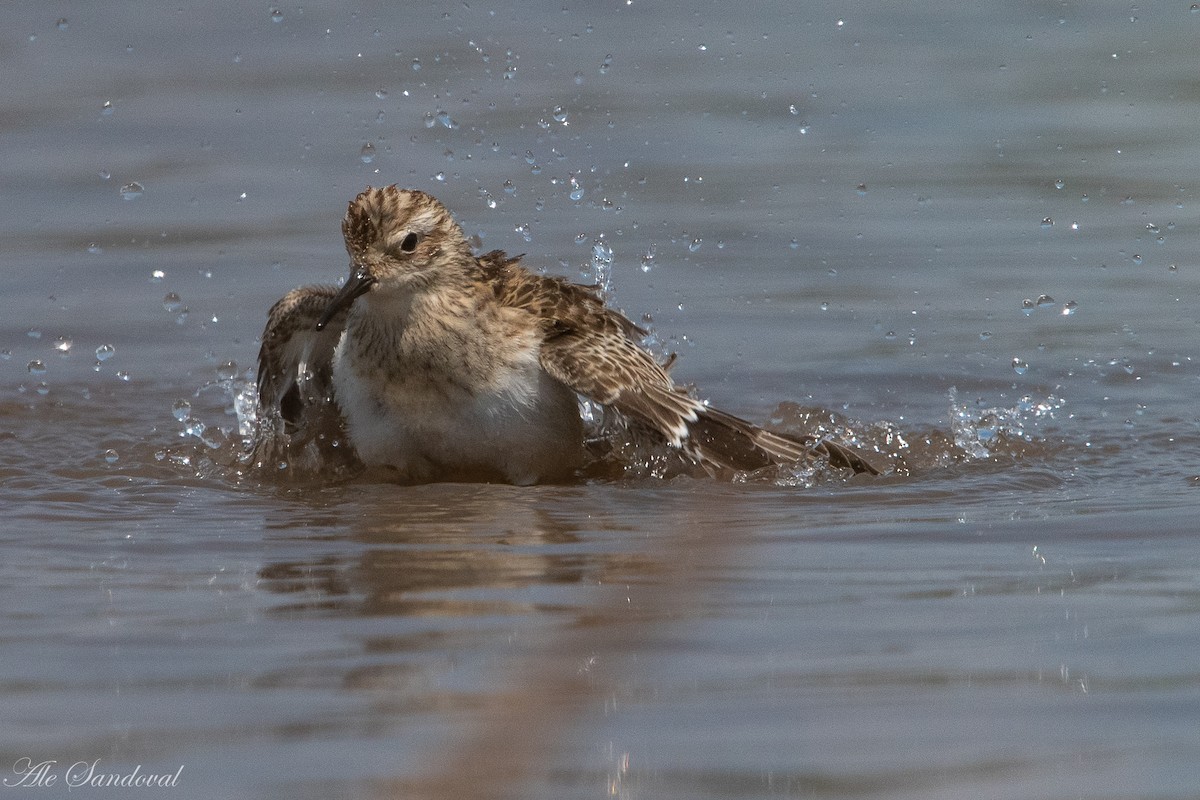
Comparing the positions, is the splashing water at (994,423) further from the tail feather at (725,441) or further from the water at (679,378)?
the tail feather at (725,441)

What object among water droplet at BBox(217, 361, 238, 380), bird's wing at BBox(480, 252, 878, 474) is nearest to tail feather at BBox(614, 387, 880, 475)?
bird's wing at BBox(480, 252, 878, 474)

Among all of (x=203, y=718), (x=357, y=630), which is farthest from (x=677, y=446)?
(x=203, y=718)

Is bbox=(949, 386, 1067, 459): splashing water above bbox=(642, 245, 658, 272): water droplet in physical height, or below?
below

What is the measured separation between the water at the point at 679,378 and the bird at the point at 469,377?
0.21 metres

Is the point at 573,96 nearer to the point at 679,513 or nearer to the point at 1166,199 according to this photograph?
the point at 1166,199

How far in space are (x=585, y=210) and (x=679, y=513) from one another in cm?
598

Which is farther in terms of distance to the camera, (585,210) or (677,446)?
(585,210)

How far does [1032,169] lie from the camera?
1369 centimetres

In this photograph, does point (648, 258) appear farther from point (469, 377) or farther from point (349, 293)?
point (349, 293)

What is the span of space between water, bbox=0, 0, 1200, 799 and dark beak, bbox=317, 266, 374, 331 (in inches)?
28.1

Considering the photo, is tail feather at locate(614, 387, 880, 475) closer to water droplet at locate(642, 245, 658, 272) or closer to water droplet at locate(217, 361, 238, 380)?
water droplet at locate(217, 361, 238, 380)
